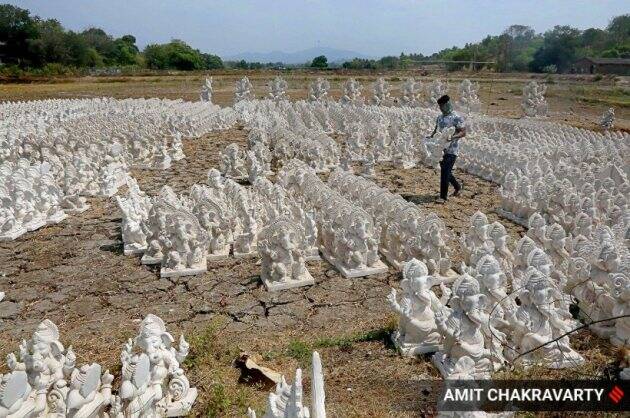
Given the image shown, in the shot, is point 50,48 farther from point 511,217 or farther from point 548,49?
point 511,217

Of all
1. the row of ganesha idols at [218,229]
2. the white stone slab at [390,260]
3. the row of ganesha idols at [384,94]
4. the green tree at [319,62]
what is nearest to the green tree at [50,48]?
the green tree at [319,62]

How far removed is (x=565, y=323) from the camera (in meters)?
4.80

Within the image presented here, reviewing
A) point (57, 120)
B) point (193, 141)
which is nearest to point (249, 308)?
point (193, 141)

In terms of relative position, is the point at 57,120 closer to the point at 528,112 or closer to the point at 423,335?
the point at 423,335

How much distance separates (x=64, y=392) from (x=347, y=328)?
2860 mm

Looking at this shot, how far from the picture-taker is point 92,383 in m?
3.63

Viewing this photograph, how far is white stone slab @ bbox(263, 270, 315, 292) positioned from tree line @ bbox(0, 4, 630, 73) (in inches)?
1554

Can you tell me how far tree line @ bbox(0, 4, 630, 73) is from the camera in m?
45.8

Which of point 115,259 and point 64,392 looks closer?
point 64,392

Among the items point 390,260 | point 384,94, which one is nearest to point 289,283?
point 390,260

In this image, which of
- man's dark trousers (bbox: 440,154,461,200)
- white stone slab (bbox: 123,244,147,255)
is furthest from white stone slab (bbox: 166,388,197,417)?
man's dark trousers (bbox: 440,154,461,200)

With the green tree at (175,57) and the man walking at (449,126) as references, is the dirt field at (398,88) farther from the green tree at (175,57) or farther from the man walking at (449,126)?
the green tree at (175,57)

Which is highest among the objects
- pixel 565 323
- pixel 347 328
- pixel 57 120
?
pixel 57 120

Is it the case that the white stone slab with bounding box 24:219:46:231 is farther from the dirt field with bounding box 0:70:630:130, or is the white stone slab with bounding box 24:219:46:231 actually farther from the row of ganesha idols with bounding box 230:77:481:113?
the dirt field with bounding box 0:70:630:130
